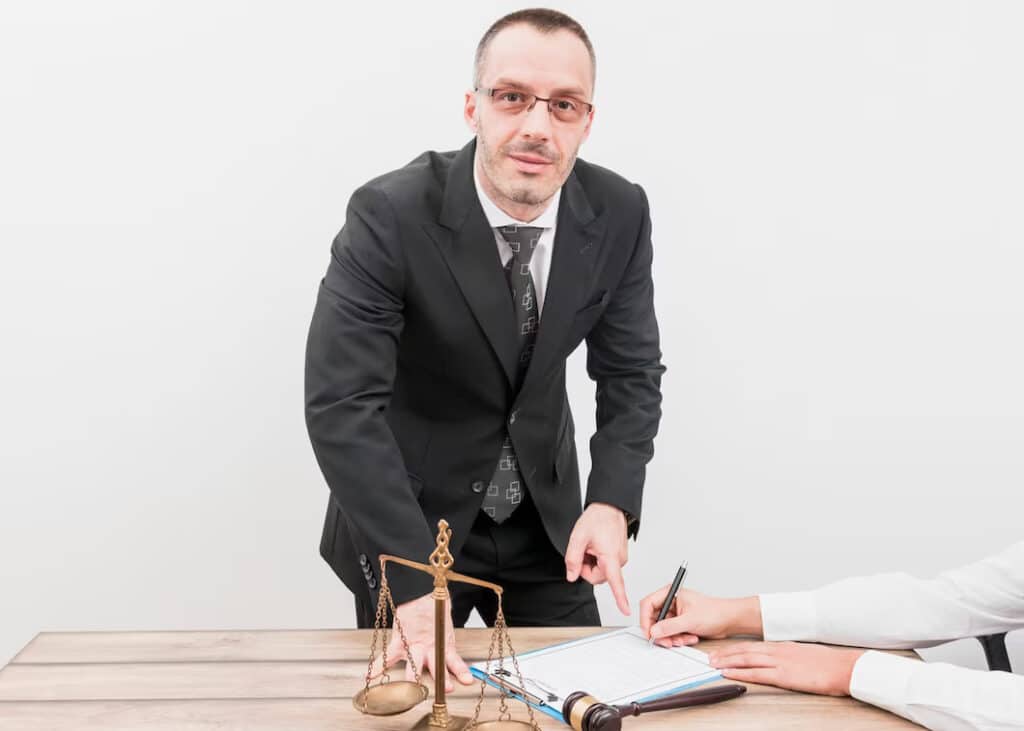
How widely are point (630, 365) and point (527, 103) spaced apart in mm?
686

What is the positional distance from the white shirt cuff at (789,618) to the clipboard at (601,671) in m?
0.16

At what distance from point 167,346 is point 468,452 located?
1528 mm

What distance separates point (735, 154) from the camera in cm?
354

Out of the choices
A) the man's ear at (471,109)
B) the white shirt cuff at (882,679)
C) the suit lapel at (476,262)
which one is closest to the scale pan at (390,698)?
the white shirt cuff at (882,679)

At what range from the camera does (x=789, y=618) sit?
2.09 metres

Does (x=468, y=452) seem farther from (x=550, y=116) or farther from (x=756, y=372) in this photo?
(x=756, y=372)

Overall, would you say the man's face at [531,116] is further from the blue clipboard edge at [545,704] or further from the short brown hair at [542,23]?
the blue clipboard edge at [545,704]

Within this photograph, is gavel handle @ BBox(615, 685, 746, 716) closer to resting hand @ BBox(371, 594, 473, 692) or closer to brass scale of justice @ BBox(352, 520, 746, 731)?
brass scale of justice @ BBox(352, 520, 746, 731)

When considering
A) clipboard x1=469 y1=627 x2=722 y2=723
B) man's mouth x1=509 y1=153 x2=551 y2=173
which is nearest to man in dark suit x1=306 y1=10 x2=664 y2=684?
man's mouth x1=509 y1=153 x2=551 y2=173

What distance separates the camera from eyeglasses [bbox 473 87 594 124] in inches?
86.3

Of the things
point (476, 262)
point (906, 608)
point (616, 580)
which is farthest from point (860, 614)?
point (476, 262)

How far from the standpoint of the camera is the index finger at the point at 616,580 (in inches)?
84.1

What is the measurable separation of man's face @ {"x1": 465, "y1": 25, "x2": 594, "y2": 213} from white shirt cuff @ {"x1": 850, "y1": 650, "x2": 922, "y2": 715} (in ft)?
3.49

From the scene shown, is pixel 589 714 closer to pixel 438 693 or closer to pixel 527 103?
pixel 438 693
